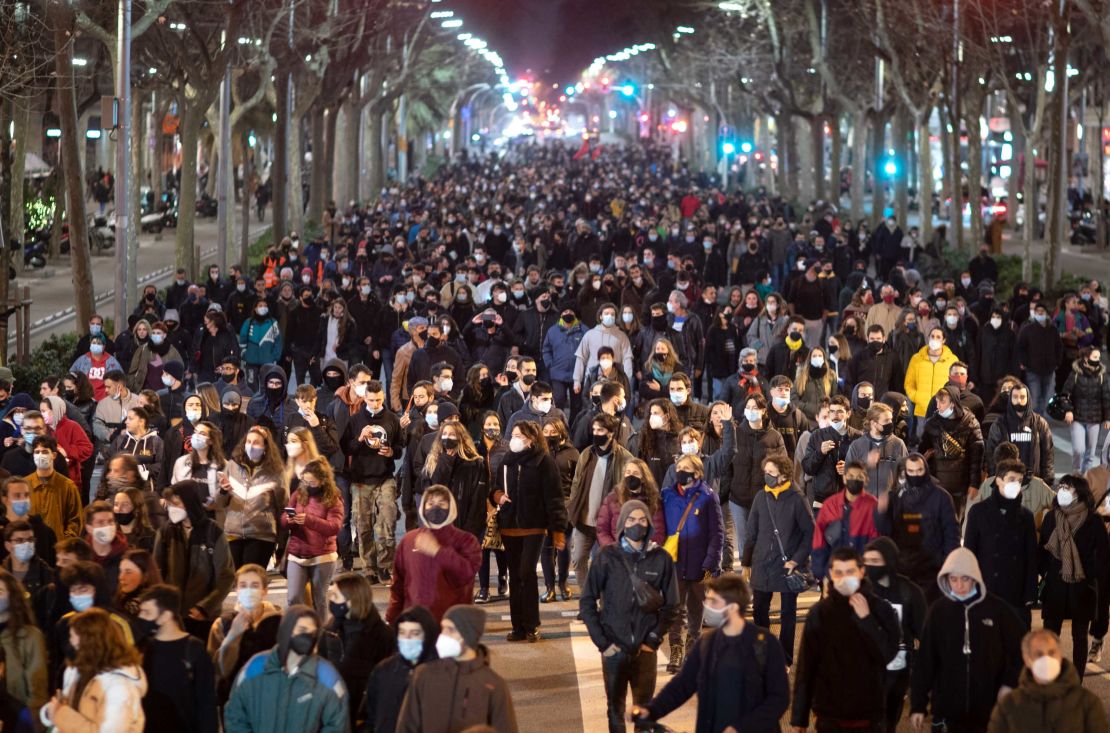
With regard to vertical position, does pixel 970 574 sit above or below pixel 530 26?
below

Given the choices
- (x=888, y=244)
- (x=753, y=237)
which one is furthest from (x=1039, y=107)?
(x=753, y=237)

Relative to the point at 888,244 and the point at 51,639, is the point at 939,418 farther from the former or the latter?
the point at 888,244

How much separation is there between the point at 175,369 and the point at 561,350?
15.5ft

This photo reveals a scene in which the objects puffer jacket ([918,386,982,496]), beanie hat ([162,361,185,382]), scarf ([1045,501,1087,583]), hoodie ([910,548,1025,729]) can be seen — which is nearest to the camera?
Result: hoodie ([910,548,1025,729])

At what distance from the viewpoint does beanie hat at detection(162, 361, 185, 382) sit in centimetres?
1706

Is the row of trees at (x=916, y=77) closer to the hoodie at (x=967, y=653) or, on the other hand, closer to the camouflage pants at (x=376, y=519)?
the camouflage pants at (x=376, y=519)

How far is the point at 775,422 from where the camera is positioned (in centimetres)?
1543

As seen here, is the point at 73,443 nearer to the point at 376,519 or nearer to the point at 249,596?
the point at 376,519

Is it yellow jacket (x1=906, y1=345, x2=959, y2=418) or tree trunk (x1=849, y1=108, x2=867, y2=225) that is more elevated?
tree trunk (x1=849, y1=108, x2=867, y2=225)

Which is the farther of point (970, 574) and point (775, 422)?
point (775, 422)

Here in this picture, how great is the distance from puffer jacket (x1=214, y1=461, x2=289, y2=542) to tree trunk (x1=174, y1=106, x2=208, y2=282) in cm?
2092

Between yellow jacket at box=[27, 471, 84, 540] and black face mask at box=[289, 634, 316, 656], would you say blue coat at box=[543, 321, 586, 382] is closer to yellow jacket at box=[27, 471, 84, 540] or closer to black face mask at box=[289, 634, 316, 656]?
yellow jacket at box=[27, 471, 84, 540]

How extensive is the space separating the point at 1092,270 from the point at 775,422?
3329 centimetres

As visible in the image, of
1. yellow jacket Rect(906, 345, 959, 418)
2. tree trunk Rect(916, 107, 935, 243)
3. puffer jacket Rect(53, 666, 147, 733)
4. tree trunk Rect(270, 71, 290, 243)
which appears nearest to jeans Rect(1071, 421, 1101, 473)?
yellow jacket Rect(906, 345, 959, 418)
